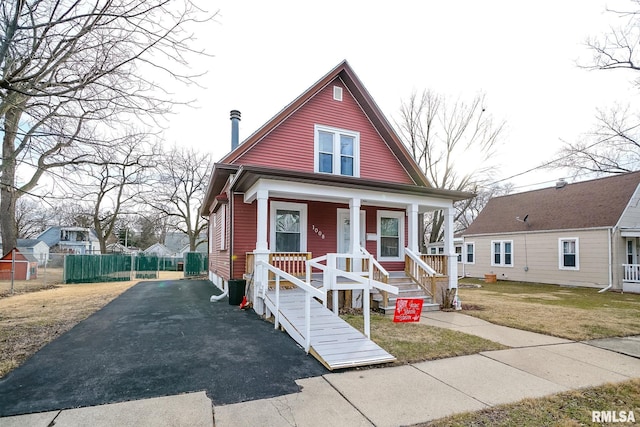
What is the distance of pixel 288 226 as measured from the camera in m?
10.5

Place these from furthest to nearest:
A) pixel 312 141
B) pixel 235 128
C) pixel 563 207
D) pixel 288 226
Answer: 1. pixel 563 207
2. pixel 235 128
3. pixel 312 141
4. pixel 288 226

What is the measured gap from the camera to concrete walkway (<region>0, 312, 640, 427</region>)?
3139mm

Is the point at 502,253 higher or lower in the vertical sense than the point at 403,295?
higher

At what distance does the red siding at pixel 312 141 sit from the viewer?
10.7 metres

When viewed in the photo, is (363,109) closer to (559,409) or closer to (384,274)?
(384,274)

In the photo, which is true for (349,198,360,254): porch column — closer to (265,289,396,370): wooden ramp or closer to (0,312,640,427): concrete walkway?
(265,289,396,370): wooden ramp

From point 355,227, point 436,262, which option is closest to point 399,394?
point 355,227

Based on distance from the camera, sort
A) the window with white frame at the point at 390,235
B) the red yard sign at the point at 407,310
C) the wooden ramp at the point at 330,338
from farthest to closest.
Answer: the window with white frame at the point at 390,235, the red yard sign at the point at 407,310, the wooden ramp at the point at 330,338

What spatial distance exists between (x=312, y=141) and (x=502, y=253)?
1500 centimetres

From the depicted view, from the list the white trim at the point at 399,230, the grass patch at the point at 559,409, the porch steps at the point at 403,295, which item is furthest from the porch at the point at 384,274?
Result: the grass patch at the point at 559,409

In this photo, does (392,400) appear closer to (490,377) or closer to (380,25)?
(490,377)

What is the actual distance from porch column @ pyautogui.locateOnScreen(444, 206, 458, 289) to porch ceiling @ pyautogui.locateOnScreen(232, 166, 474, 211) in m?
0.41

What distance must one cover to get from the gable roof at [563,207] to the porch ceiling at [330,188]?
32.8 ft

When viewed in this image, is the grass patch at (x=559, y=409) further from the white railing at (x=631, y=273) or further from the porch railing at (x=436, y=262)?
the white railing at (x=631, y=273)
